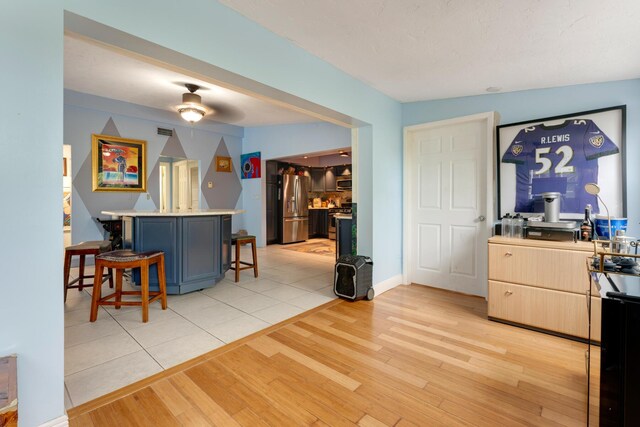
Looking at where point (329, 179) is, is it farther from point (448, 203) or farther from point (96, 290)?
point (96, 290)

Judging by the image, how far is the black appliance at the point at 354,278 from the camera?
3308 millimetres

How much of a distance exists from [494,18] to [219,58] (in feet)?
6.18

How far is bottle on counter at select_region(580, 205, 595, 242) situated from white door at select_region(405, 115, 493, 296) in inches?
32.7

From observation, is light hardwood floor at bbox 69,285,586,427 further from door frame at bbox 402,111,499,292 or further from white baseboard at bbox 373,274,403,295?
door frame at bbox 402,111,499,292

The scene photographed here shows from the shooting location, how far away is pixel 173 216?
11.2ft

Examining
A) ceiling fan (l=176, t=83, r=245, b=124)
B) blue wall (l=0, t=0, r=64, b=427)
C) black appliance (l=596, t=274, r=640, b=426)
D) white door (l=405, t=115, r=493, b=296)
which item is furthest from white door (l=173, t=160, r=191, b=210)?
black appliance (l=596, t=274, r=640, b=426)

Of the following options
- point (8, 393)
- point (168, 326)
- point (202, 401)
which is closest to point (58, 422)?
point (8, 393)

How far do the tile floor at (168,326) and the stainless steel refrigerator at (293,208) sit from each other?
140 inches

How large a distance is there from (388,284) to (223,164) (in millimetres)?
4886

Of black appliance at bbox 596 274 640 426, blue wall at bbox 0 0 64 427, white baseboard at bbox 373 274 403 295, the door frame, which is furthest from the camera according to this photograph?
white baseboard at bbox 373 274 403 295

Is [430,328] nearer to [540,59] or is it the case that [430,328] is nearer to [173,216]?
[540,59]

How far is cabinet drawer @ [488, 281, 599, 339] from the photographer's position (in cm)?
242

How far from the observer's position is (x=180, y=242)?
135 inches

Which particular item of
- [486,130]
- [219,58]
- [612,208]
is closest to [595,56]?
[486,130]
